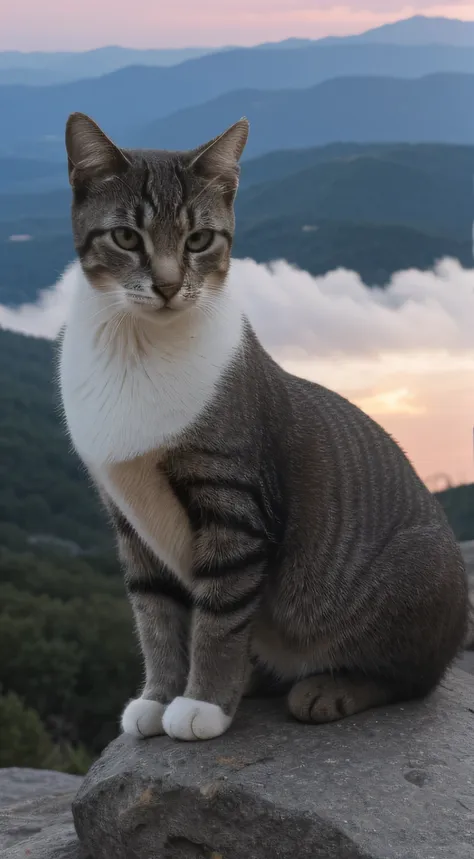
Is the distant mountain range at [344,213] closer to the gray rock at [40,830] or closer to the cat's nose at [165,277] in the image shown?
the gray rock at [40,830]

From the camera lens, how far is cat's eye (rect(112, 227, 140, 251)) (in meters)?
1.94

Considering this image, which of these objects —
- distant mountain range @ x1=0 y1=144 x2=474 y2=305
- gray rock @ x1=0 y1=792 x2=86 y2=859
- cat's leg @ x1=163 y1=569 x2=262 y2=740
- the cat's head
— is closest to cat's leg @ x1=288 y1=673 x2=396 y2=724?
cat's leg @ x1=163 y1=569 x2=262 y2=740

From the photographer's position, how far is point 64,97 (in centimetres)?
564

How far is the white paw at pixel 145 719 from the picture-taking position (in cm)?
227

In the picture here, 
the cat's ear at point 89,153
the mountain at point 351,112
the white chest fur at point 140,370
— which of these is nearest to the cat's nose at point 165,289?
the white chest fur at point 140,370

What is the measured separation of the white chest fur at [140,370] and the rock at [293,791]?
0.70 meters

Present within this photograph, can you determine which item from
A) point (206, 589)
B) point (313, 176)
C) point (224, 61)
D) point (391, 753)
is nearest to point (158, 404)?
point (206, 589)

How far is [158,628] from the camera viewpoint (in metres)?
2.31

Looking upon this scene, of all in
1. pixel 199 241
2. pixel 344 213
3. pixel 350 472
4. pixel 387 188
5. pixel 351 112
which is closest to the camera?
pixel 199 241

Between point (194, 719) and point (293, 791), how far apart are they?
0.26 meters

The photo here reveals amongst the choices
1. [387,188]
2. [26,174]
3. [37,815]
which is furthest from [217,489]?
[26,174]

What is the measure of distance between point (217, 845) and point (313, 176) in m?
4.19

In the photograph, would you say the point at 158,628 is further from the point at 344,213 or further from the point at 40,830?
the point at 344,213

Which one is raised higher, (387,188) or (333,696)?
(387,188)
